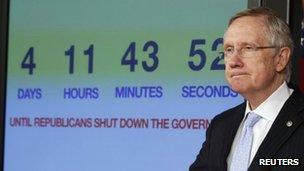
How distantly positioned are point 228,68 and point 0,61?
2595mm

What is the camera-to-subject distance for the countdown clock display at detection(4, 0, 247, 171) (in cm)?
463

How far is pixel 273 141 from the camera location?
9.61ft

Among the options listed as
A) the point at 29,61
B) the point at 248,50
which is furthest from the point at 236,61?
the point at 29,61

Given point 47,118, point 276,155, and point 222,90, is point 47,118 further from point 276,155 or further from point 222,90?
point 276,155

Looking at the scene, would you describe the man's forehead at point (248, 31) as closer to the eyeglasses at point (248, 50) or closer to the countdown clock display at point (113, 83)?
the eyeglasses at point (248, 50)

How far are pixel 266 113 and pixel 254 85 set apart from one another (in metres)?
0.12

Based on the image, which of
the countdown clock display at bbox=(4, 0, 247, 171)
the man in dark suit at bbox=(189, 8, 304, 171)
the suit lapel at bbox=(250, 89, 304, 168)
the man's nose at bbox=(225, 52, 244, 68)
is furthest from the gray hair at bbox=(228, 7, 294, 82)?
the countdown clock display at bbox=(4, 0, 247, 171)

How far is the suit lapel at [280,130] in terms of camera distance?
2920mm

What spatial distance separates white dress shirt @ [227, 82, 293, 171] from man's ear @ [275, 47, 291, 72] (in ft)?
0.23

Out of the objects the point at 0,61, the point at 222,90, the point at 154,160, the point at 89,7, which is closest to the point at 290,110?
Answer: the point at 222,90

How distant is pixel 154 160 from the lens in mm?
4777

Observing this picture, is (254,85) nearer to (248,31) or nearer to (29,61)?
(248,31)

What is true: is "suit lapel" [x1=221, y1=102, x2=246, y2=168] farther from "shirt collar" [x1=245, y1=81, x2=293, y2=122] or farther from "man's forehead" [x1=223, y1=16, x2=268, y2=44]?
"man's forehead" [x1=223, y1=16, x2=268, y2=44]

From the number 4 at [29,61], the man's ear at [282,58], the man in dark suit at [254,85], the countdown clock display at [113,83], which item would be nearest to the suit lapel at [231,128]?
the man in dark suit at [254,85]
